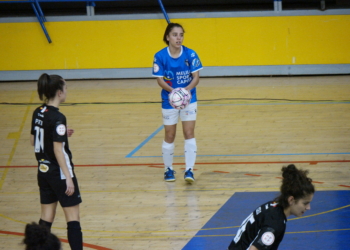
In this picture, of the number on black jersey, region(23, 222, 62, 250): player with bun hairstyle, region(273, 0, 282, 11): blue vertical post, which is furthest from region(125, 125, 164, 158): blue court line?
region(273, 0, 282, 11): blue vertical post

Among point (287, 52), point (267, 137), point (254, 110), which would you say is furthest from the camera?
point (287, 52)

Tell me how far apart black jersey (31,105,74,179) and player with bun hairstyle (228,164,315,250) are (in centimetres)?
155

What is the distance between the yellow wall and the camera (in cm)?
1424

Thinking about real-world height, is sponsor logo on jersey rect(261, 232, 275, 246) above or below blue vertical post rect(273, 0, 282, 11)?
below

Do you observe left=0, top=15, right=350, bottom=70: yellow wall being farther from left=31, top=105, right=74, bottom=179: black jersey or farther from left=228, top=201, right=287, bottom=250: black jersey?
left=228, top=201, right=287, bottom=250: black jersey

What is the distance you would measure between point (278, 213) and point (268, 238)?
0.62 feet

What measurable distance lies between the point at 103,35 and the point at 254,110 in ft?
20.1

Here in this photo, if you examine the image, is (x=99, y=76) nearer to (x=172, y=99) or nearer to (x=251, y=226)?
(x=172, y=99)

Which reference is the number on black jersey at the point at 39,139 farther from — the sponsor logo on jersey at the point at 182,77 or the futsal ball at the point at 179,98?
the sponsor logo on jersey at the point at 182,77

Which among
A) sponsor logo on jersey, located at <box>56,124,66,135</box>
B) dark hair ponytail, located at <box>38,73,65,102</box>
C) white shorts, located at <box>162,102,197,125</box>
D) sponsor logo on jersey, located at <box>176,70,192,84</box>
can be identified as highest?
dark hair ponytail, located at <box>38,73,65,102</box>

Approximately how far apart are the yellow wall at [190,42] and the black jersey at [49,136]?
434 inches

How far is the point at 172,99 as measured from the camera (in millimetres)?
6152

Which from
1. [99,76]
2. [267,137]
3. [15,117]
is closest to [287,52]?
[99,76]

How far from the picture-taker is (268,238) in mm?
2969
